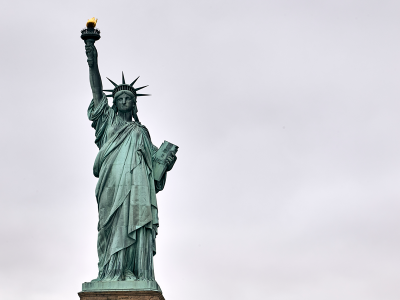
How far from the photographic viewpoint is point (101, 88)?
23844mm

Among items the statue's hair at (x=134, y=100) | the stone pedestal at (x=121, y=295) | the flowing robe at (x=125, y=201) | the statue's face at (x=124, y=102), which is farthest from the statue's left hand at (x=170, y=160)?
the stone pedestal at (x=121, y=295)

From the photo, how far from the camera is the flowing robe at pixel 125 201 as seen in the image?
21672 millimetres

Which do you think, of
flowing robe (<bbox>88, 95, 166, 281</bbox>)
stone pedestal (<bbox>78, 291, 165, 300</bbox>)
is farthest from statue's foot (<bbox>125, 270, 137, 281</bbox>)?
stone pedestal (<bbox>78, 291, 165, 300</bbox>)

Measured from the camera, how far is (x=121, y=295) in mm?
20797

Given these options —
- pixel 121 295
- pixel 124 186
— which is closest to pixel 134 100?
pixel 124 186

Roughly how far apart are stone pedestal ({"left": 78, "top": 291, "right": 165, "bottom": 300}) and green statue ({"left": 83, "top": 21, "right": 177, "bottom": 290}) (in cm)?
21

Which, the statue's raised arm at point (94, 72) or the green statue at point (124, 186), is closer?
the green statue at point (124, 186)

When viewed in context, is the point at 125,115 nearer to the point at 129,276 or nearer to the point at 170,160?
the point at 170,160

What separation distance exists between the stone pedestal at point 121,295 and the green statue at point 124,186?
215mm

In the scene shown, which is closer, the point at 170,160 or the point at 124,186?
A: the point at 124,186

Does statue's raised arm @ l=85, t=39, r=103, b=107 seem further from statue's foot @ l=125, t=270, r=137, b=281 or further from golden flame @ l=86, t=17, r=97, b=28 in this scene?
statue's foot @ l=125, t=270, r=137, b=281

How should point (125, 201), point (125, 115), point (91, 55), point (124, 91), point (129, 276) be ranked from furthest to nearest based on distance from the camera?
point (125, 115) < point (124, 91) < point (91, 55) < point (125, 201) < point (129, 276)

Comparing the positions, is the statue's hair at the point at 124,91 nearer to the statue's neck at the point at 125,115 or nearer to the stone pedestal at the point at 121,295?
the statue's neck at the point at 125,115

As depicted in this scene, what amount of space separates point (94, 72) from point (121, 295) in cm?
690
